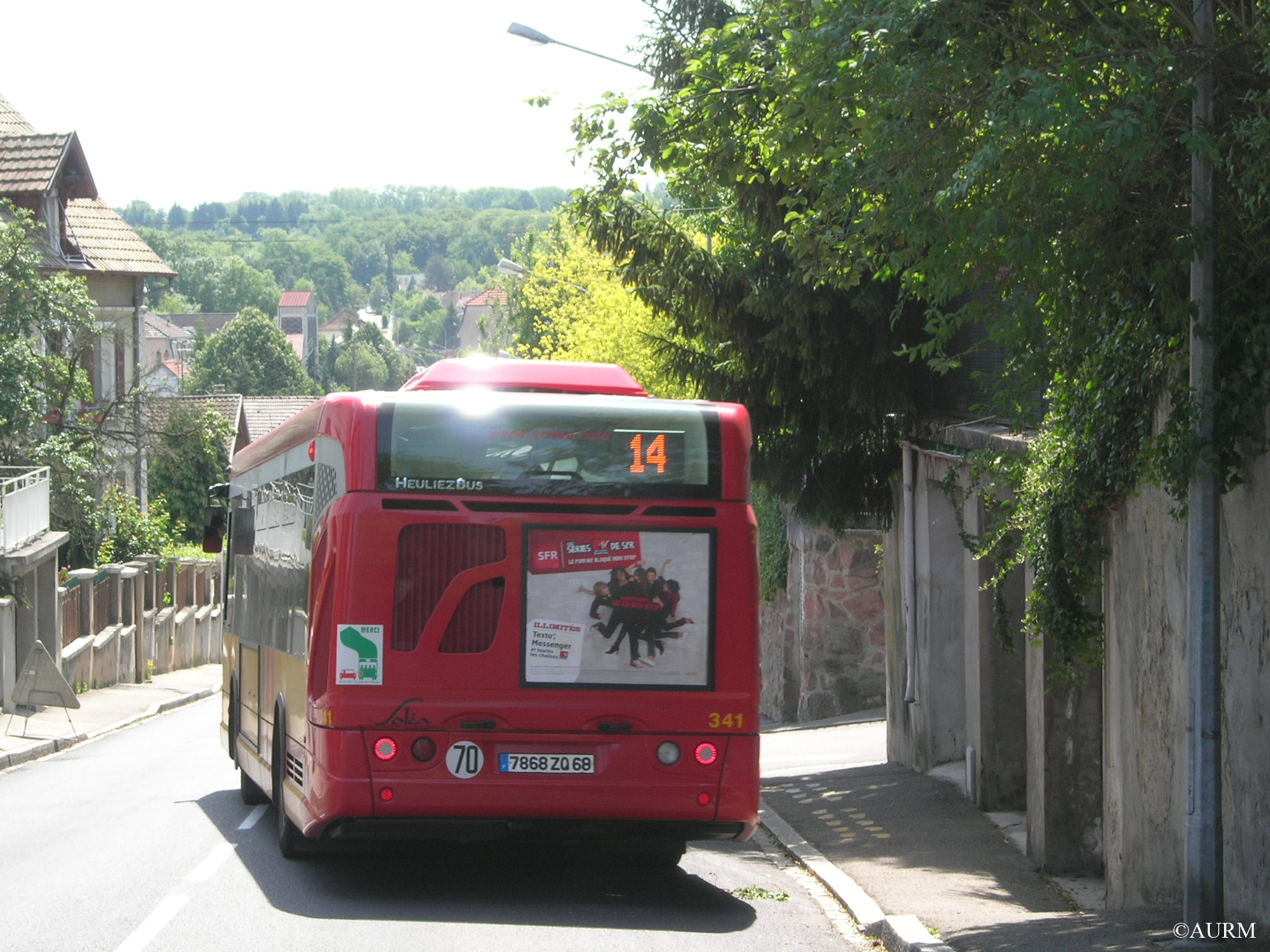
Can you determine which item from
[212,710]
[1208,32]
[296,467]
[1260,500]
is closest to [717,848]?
[296,467]

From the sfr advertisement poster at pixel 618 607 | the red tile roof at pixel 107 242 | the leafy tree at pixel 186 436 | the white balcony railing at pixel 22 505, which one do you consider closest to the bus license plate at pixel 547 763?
the sfr advertisement poster at pixel 618 607

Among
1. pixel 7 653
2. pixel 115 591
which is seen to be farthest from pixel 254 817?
pixel 115 591

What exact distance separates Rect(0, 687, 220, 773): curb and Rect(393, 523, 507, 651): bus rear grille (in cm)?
1238

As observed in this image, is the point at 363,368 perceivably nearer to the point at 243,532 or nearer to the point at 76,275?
the point at 76,275

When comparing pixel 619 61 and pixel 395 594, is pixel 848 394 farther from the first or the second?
pixel 395 594

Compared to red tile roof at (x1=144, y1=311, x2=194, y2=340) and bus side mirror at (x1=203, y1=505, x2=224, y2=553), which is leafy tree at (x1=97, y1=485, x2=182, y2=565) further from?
red tile roof at (x1=144, y1=311, x2=194, y2=340)

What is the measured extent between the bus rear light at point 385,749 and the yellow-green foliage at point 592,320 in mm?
7696

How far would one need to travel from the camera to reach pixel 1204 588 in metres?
7.26

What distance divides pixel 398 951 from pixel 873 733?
13.3 m

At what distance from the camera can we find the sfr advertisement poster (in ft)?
28.4

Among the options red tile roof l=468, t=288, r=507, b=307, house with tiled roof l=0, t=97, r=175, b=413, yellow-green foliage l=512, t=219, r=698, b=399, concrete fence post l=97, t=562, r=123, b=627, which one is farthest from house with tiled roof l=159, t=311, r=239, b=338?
concrete fence post l=97, t=562, r=123, b=627

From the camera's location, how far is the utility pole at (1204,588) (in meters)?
7.20

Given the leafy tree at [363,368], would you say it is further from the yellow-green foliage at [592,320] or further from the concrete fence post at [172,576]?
the concrete fence post at [172,576]

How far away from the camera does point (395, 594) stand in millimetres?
8516
